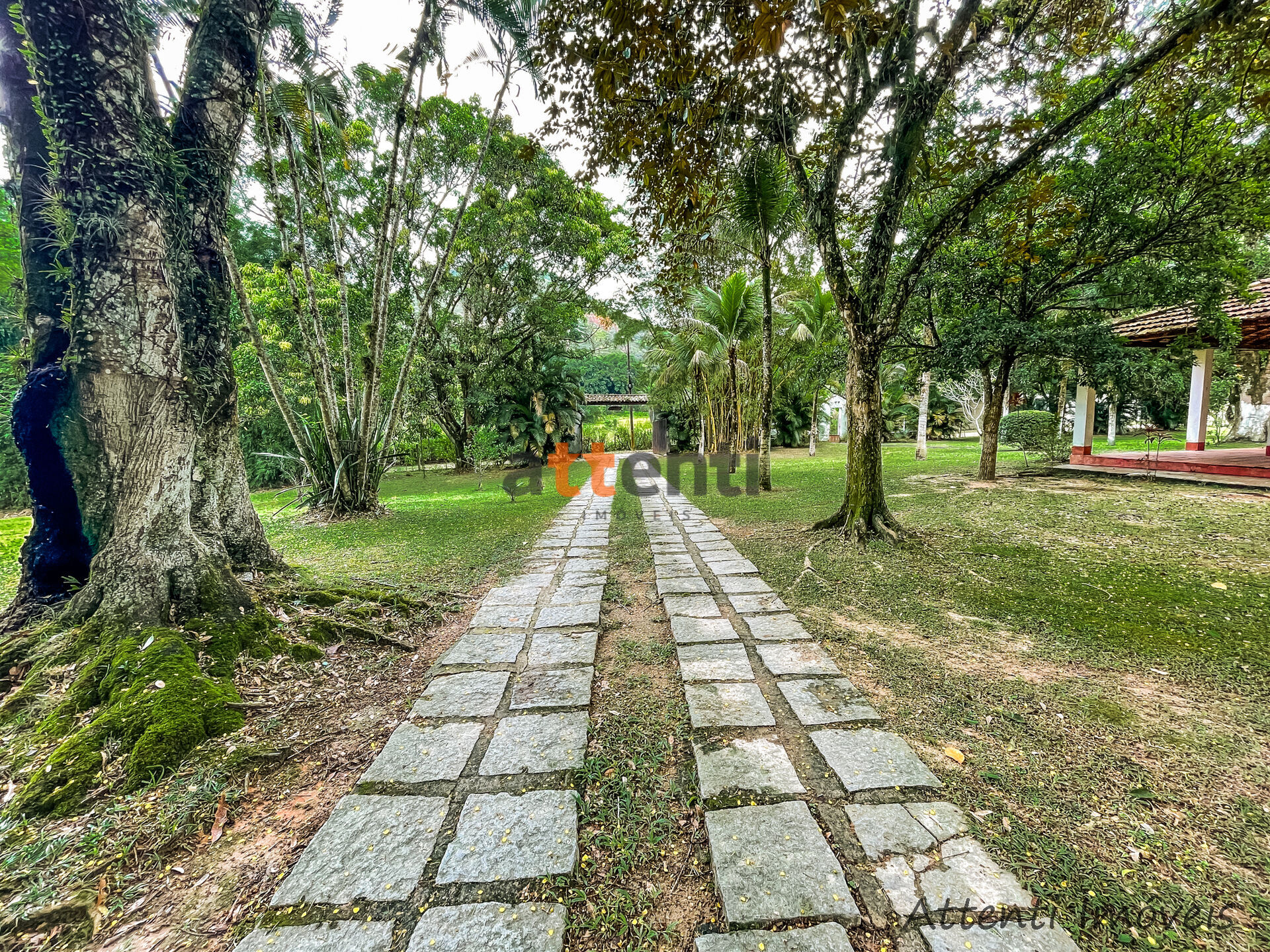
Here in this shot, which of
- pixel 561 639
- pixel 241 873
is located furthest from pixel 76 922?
pixel 561 639

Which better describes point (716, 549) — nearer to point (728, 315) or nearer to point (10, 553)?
point (728, 315)

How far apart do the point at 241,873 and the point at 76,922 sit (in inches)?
13.7

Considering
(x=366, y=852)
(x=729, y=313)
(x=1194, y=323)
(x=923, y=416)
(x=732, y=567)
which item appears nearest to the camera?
(x=366, y=852)

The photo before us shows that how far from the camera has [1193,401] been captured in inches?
401

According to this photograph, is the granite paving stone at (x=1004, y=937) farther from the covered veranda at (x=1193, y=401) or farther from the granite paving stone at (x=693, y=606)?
the covered veranda at (x=1193, y=401)

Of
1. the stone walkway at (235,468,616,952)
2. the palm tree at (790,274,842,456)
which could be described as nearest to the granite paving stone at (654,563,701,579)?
the stone walkway at (235,468,616,952)

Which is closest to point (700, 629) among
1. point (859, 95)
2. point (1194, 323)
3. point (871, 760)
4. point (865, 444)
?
point (871, 760)

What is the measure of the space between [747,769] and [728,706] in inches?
17.3

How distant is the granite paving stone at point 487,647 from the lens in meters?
2.81

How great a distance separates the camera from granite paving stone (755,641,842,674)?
2578mm

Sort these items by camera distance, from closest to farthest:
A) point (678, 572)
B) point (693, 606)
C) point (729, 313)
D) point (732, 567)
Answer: point (693, 606) < point (678, 572) < point (732, 567) < point (729, 313)

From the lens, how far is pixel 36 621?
101 inches

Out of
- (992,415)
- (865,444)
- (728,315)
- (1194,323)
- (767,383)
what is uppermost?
(728,315)

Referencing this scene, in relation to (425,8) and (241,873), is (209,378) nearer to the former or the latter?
(241,873)
